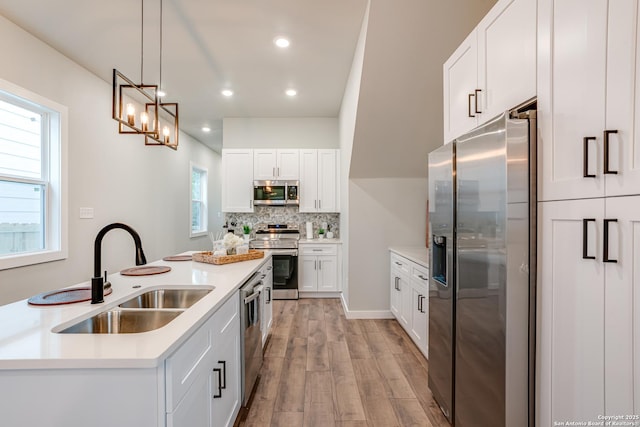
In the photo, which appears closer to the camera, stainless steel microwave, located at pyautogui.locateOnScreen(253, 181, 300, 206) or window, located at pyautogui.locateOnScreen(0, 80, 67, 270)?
window, located at pyautogui.locateOnScreen(0, 80, 67, 270)

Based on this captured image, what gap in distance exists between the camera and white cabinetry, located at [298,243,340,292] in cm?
496

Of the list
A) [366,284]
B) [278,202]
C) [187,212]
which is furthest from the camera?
[187,212]

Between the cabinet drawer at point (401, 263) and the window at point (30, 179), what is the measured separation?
11.7 ft

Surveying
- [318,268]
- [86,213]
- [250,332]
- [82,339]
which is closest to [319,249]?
[318,268]

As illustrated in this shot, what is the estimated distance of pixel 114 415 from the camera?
99cm

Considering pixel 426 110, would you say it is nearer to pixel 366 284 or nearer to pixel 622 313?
pixel 366 284

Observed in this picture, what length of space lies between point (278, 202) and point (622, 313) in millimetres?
4581

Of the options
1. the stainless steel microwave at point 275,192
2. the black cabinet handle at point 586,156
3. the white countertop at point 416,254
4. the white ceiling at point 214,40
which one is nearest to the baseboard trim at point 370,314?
the white countertop at point 416,254

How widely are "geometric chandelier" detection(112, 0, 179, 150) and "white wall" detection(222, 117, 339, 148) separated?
978mm

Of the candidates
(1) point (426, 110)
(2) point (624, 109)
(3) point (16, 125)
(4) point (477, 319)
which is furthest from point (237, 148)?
(2) point (624, 109)

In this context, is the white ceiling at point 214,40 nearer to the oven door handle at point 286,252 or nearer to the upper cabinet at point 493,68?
the upper cabinet at point 493,68

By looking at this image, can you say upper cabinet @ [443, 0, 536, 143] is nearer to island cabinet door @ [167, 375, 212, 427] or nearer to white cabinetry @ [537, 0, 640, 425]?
white cabinetry @ [537, 0, 640, 425]

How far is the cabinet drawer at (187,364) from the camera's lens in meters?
1.03

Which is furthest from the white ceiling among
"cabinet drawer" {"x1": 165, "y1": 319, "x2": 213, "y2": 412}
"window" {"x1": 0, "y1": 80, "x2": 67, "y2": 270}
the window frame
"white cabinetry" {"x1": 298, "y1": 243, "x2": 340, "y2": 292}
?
the window frame
